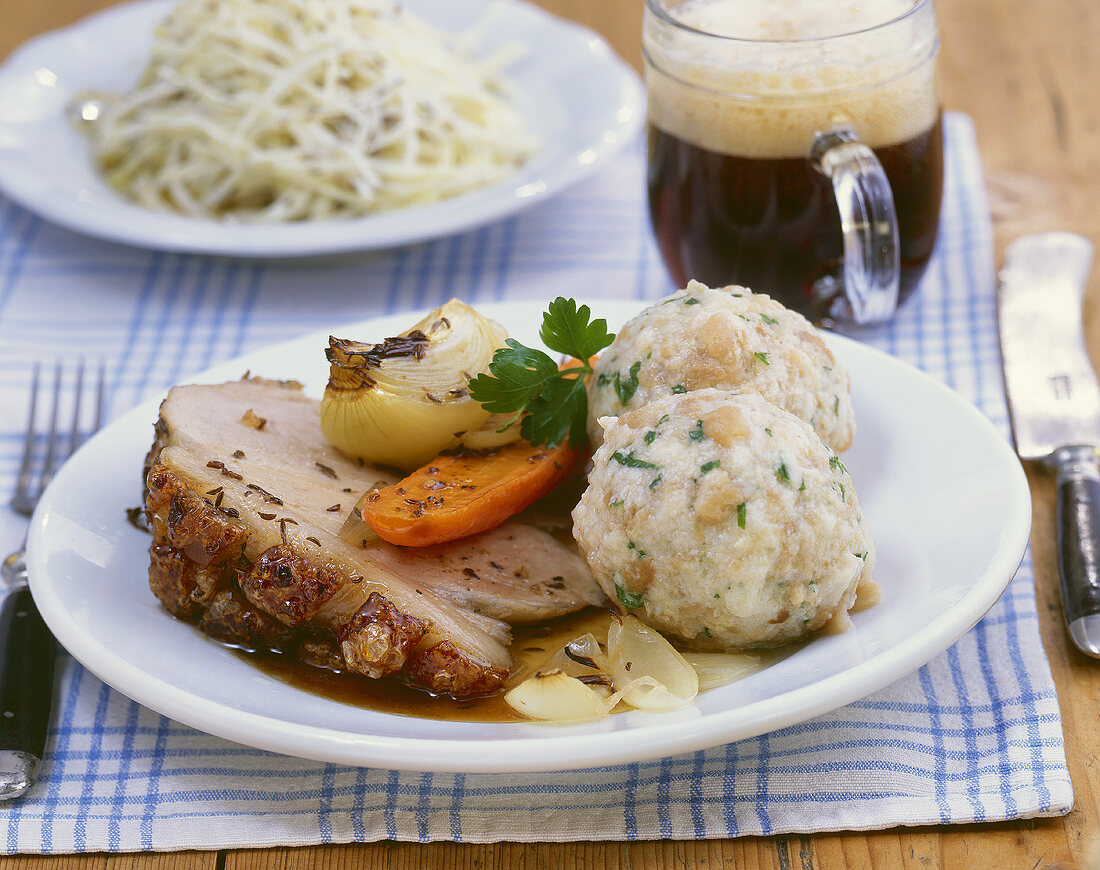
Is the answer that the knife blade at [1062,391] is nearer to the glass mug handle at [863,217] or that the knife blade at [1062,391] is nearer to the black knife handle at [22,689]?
the glass mug handle at [863,217]

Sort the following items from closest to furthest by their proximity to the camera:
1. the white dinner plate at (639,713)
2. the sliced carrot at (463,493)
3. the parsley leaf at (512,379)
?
the white dinner plate at (639,713) → the sliced carrot at (463,493) → the parsley leaf at (512,379)

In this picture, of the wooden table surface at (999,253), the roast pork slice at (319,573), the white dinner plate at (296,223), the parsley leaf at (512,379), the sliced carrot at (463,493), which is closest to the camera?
the wooden table surface at (999,253)

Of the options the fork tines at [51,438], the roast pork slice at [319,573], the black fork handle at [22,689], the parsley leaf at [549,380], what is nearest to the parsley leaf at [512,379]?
the parsley leaf at [549,380]

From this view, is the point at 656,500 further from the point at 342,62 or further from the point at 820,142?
the point at 342,62

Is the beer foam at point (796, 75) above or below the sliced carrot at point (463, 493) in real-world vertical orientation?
above

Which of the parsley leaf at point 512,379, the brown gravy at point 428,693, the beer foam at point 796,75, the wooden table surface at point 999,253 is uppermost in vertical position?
the beer foam at point 796,75

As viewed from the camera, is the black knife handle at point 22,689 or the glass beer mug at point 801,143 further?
the glass beer mug at point 801,143

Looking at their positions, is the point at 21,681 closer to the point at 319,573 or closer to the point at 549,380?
the point at 319,573
